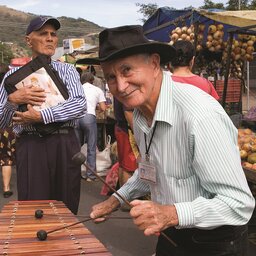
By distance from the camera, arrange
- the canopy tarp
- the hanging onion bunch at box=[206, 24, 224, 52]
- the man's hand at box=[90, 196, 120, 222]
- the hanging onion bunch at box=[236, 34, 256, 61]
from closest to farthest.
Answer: the man's hand at box=[90, 196, 120, 222] < the canopy tarp < the hanging onion bunch at box=[206, 24, 224, 52] < the hanging onion bunch at box=[236, 34, 256, 61]

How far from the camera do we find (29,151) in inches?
120

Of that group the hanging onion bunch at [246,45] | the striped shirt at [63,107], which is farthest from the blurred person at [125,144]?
the hanging onion bunch at [246,45]

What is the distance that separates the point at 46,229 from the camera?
2100mm

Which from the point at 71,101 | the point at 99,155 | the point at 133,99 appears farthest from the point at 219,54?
the point at 133,99

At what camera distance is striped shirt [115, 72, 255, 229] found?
160 cm

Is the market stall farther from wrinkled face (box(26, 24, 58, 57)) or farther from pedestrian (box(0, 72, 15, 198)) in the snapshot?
pedestrian (box(0, 72, 15, 198))

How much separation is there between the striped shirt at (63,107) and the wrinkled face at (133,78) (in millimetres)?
1192

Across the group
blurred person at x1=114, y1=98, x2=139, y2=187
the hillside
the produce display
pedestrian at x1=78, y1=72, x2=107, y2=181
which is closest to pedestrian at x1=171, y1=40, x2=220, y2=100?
blurred person at x1=114, y1=98, x2=139, y2=187

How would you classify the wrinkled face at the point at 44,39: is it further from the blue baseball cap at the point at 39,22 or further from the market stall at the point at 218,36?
the market stall at the point at 218,36

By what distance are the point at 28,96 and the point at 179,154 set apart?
4.88 feet

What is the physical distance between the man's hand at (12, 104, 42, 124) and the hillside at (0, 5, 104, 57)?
54.3 metres

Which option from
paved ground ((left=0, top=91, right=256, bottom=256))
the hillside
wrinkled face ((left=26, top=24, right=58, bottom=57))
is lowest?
the hillside

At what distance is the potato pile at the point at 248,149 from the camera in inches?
163

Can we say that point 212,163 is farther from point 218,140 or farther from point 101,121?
point 101,121
